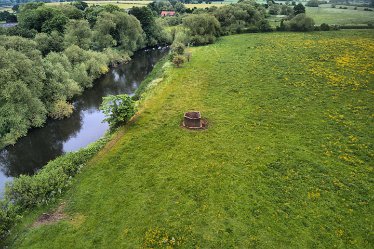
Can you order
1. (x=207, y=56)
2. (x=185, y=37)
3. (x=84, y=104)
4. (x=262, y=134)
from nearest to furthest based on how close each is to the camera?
1. (x=262, y=134)
2. (x=84, y=104)
3. (x=207, y=56)
4. (x=185, y=37)

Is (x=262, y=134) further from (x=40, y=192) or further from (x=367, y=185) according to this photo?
(x=40, y=192)

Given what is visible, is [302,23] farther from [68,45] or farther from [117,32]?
[68,45]

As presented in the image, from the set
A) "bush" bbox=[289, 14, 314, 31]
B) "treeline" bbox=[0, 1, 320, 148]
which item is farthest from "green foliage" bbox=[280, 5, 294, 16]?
"bush" bbox=[289, 14, 314, 31]

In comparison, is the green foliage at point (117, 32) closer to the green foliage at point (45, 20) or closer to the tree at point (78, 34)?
the tree at point (78, 34)

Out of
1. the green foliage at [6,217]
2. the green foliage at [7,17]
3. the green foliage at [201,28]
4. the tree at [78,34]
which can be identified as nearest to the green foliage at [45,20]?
the tree at [78,34]

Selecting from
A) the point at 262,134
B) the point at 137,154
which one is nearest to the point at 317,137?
the point at 262,134

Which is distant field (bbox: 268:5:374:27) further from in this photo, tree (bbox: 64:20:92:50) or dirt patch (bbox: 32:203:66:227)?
dirt patch (bbox: 32:203:66:227)

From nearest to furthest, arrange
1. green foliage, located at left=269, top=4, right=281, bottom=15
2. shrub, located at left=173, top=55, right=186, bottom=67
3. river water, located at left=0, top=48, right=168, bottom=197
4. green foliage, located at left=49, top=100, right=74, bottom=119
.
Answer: river water, located at left=0, top=48, right=168, bottom=197 → green foliage, located at left=49, top=100, right=74, bottom=119 → shrub, located at left=173, top=55, right=186, bottom=67 → green foliage, located at left=269, top=4, right=281, bottom=15
